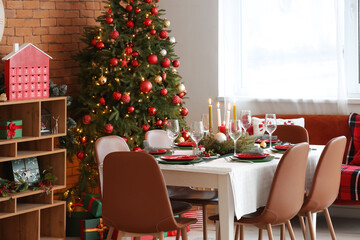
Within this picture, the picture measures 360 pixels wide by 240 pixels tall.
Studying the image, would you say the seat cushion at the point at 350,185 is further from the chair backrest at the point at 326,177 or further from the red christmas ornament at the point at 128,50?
the red christmas ornament at the point at 128,50

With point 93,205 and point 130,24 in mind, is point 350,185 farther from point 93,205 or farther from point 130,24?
point 130,24

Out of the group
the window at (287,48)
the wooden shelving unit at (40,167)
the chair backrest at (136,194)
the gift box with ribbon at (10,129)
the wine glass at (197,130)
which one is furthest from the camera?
the window at (287,48)

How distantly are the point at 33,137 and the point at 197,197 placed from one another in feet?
4.19

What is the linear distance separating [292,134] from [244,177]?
52.7 inches

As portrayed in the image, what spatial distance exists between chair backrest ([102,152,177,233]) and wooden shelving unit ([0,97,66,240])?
1343mm

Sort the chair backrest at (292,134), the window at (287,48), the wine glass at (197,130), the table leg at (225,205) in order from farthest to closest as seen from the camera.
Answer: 1. the window at (287,48)
2. the chair backrest at (292,134)
3. the wine glass at (197,130)
4. the table leg at (225,205)

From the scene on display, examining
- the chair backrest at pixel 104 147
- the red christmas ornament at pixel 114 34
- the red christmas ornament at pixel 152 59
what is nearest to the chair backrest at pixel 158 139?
the chair backrest at pixel 104 147

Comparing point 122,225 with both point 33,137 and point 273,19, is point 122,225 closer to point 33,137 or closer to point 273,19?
point 33,137

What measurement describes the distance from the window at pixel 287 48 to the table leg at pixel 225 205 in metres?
2.90

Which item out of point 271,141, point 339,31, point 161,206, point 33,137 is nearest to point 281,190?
point 161,206

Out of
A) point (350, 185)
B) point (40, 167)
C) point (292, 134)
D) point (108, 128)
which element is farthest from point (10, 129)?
point (350, 185)

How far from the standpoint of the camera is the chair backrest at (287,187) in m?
3.38

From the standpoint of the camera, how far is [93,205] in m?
4.93

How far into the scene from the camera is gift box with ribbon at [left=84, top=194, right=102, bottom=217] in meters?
4.91
